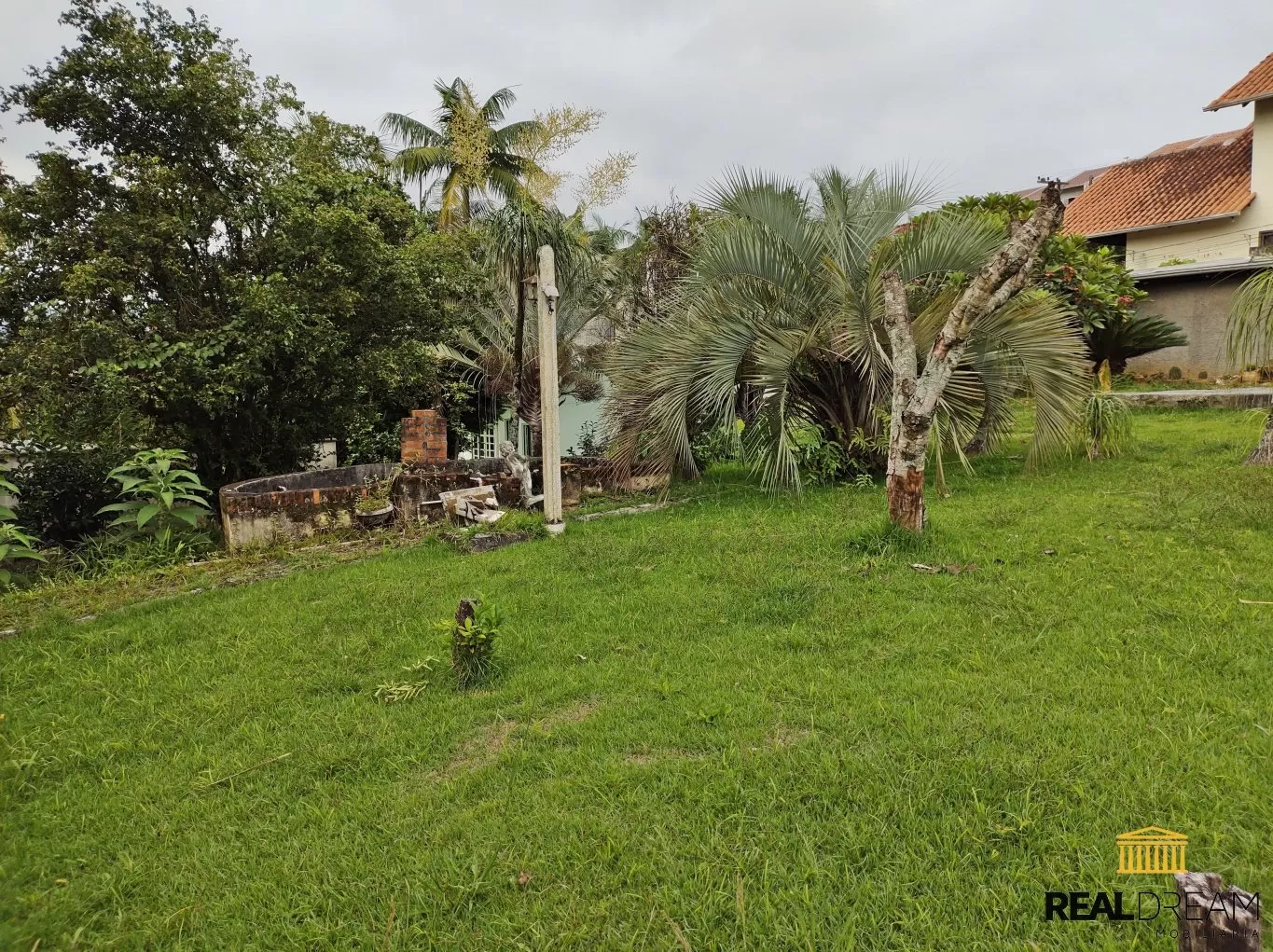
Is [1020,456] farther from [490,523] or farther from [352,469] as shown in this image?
[352,469]

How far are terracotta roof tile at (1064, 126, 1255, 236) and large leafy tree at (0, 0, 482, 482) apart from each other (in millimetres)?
15502

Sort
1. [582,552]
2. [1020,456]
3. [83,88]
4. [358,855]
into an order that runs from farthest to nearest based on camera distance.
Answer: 1. [1020,456]
2. [83,88]
3. [582,552]
4. [358,855]

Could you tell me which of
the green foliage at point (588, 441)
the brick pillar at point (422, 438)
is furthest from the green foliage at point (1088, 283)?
the brick pillar at point (422, 438)

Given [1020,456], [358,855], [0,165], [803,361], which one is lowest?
[358,855]

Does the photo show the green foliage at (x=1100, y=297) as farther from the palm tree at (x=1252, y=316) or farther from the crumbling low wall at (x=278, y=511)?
the crumbling low wall at (x=278, y=511)

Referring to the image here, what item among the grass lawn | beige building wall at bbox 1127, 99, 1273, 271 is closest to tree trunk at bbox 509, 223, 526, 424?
the grass lawn

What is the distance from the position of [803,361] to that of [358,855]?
19.4ft

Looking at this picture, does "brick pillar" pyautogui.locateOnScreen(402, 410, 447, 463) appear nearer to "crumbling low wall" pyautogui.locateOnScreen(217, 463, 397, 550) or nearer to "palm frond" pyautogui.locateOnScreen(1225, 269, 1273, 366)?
"crumbling low wall" pyautogui.locateOnScreen(217, 463, 397, 550)

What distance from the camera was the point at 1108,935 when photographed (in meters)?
1.51

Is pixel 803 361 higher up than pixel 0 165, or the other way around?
pixel 0 165

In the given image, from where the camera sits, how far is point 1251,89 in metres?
13.5

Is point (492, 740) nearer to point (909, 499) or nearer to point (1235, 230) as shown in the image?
point (909, 499)

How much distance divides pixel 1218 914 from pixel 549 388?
5.07 metres

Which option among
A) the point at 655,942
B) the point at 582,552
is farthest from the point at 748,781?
the point at 582,552
